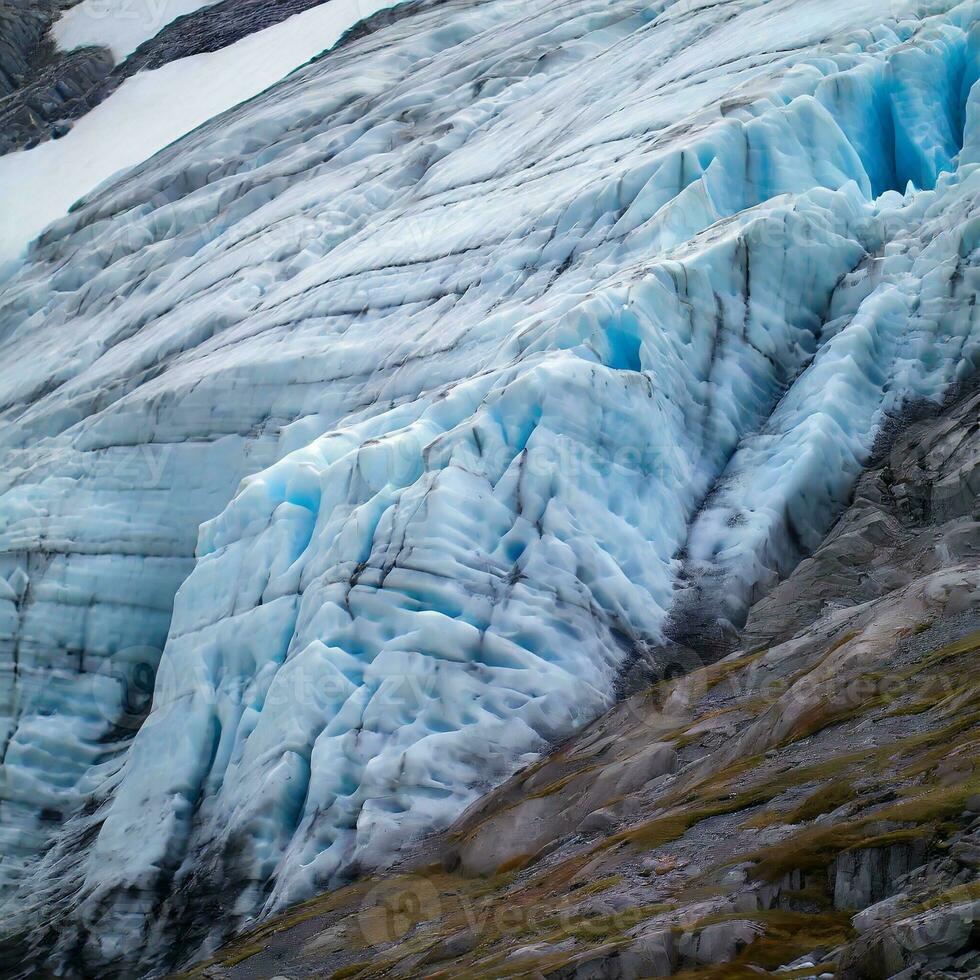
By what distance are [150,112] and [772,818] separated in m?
35.9

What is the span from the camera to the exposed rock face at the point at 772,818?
550 cm

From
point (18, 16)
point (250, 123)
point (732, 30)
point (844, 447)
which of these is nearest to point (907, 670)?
point (844, 447)

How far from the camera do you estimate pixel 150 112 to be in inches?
1478

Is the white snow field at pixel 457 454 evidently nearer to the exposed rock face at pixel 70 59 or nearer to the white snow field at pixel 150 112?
the white snow field at pixel 150 112

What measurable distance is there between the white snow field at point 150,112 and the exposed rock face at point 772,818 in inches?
1078

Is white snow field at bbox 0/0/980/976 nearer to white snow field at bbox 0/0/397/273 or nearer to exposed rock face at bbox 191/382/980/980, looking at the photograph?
exposed rock face at bbox 191/382/980/980

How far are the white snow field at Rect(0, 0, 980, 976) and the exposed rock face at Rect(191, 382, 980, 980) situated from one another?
71cm

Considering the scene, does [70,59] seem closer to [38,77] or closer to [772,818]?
[38,77]

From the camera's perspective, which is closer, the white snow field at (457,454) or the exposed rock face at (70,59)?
the white snow field at (457,454)

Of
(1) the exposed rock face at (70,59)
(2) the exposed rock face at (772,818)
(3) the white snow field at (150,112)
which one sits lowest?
(2) the exposed rock face at (772,818)

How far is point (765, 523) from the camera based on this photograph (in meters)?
11.4

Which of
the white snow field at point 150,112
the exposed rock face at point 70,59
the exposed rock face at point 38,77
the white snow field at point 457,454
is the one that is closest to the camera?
the white snow field at point 457,454

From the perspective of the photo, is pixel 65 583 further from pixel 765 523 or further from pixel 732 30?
pixel 732 30

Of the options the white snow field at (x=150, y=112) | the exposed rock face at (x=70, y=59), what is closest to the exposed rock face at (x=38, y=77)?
the exposed rock face at (x=70, y=59)
